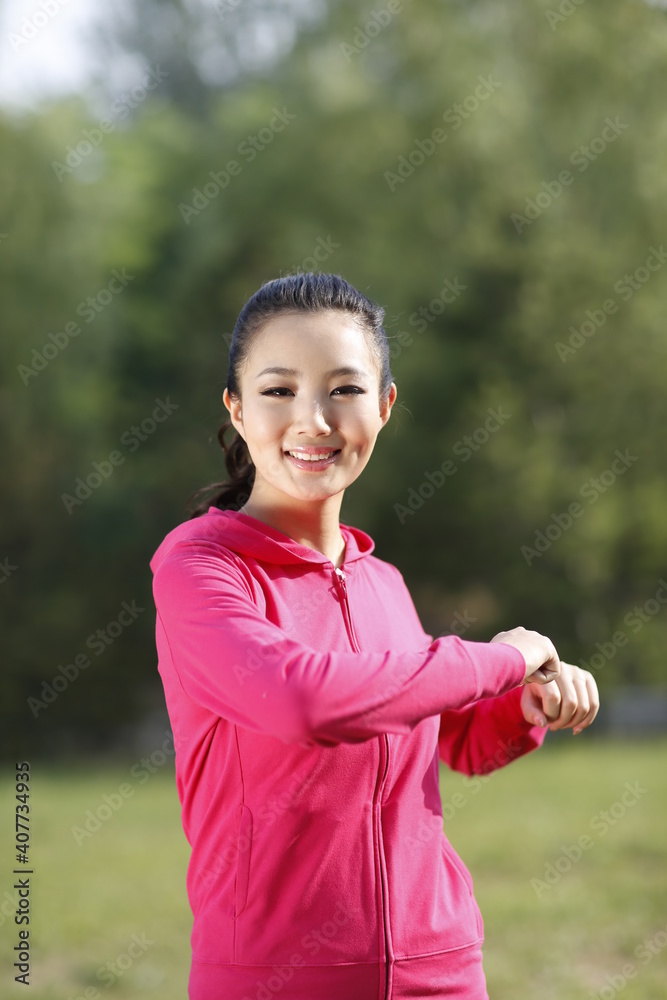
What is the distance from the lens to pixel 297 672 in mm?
1390

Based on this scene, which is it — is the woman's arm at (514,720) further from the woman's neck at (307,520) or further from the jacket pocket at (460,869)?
the woman's neck at (307,520)

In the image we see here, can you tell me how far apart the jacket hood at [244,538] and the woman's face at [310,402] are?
8 centimetres

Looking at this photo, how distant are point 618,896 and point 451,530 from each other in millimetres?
6941

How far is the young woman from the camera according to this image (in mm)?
1430

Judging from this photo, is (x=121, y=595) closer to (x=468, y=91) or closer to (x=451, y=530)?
(x=451, y=530)

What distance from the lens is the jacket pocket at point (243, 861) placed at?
1550mm

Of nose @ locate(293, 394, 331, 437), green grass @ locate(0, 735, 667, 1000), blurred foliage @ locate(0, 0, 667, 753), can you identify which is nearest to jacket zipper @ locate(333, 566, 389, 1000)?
nose @ locate(293, 394, 331, 437)

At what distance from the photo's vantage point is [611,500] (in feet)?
38.9

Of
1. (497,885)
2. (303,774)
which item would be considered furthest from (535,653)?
(497,885)

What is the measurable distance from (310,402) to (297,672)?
0.45 metres

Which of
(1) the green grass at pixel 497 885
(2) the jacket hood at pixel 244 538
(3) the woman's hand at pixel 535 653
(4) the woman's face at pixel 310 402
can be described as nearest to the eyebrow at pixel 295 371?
(4) the woman's face at pixel 310 402

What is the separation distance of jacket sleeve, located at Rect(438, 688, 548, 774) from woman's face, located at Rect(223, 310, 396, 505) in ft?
1.65

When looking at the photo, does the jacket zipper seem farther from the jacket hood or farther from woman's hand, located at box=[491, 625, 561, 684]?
woman's hand, located at box=[491, 625, 561, 684]

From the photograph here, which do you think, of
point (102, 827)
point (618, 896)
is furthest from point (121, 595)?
point (618, 896)
